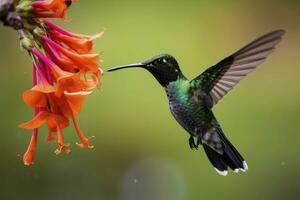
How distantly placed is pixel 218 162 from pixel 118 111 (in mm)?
3016

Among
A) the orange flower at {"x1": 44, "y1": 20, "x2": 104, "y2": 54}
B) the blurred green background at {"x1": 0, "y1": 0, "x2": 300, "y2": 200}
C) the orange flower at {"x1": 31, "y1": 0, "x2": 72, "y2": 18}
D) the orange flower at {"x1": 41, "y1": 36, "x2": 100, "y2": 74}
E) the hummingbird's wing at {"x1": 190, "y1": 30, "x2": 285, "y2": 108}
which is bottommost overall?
the blurred green background at {"x1": 0, "y1": 0, "x2": 300, "y2": 200}

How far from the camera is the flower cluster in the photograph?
2191 mm

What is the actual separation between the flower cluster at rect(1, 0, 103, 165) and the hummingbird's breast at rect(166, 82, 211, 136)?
60 cm

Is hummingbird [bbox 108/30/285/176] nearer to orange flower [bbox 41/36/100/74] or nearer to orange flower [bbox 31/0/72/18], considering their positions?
orange flower [bbox 41/36/100/74]

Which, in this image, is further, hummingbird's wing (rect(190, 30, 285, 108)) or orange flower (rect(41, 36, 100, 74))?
hummingbird's wing (rect(190, 30, 285, 108))

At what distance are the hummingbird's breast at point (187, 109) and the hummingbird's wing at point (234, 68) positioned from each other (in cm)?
5

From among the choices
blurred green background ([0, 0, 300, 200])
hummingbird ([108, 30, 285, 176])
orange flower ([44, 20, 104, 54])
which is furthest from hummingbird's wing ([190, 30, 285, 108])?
blurred green background ([0, 0, 300, 200])

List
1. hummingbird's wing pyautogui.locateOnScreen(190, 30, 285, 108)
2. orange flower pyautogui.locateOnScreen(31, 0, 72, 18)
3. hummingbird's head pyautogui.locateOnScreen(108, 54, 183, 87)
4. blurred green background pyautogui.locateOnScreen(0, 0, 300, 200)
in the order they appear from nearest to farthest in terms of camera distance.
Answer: orange flower pyautogui.locateOnScreen(31, 0, 72, 18)
hummingbird's wing pyautogui.locateOnScreen(190, 30, 285, 108)
hummingbird's head pyautogui.locateOnScreen(108, 54, 183, 87)
blurred green background pyautogui.locateOnScreen(0, 0, 300, 200)

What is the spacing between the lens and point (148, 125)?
234 inches

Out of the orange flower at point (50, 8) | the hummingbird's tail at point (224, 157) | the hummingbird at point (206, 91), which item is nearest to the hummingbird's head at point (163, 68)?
the hummingbird at point (206, 91)

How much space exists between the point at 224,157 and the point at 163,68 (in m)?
0.49

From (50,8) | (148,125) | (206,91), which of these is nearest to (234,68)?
(206,91)

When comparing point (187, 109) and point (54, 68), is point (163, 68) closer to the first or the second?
point (187, 109)

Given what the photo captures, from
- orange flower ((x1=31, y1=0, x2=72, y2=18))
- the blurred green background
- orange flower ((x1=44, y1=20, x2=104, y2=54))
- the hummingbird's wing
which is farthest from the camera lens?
the blurred green background
